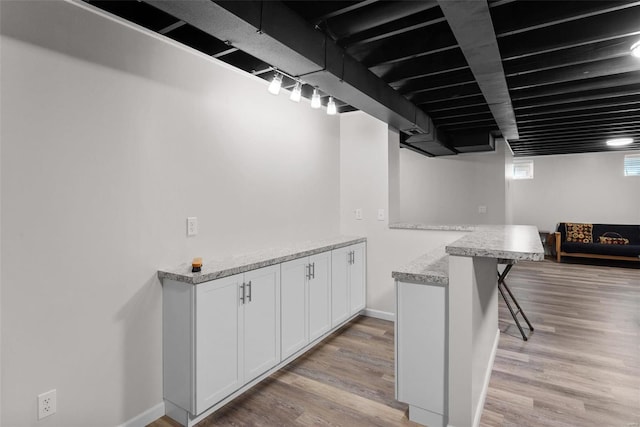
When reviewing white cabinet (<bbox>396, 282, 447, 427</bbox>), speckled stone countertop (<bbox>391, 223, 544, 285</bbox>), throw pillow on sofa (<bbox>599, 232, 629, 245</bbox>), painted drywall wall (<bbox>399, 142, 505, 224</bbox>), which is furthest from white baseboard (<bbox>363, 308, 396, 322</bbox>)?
throw pillow on sofa (<bbox>599, 232, 629, 245</bbox>)

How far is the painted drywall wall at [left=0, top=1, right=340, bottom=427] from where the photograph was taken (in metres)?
1.55

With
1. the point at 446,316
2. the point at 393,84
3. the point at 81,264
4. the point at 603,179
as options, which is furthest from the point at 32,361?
the point at 603,179

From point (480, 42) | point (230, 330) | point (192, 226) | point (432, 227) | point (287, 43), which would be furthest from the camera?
point (432, 227)

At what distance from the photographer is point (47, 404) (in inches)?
64.8

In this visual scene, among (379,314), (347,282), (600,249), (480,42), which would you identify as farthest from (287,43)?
(600,249)

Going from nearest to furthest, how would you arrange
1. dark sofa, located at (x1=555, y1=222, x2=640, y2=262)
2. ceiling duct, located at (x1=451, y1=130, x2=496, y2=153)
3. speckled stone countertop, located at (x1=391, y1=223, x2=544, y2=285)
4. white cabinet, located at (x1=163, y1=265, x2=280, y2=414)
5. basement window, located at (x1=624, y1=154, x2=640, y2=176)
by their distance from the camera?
speckled stone countertop, located at (x1=391, y1=223, x2=544, y2=285) < white cabinet, located at (x1=163, y1=265, x2=280, y2=414) < ceiling duct, located at (x1=451, y1=130, x2=496, y2=153) < dark sofa, located at (x1=555, y1=222, x2=640, y2=262) < basement window, located at (x1=624, y1=154, x2=640, y2=176)

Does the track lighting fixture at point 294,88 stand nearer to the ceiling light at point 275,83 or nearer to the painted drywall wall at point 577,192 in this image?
the ceiling light at point 275,83

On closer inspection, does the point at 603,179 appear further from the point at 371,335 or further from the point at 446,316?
the point at 446,316

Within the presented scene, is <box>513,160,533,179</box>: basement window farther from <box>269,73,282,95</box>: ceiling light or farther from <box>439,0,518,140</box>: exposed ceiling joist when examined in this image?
<box>269,73,282,95</box>: ceiling light

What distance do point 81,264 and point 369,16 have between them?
6.72ft

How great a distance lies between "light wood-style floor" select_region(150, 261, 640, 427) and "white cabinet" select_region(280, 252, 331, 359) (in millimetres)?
204

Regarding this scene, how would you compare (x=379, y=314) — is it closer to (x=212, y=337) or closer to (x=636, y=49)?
(x=212, y=337)

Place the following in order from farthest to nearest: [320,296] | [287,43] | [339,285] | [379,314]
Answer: [379,314] < [339,285] < [320,296] < [287,43]

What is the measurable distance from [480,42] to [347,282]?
7.92 feet
